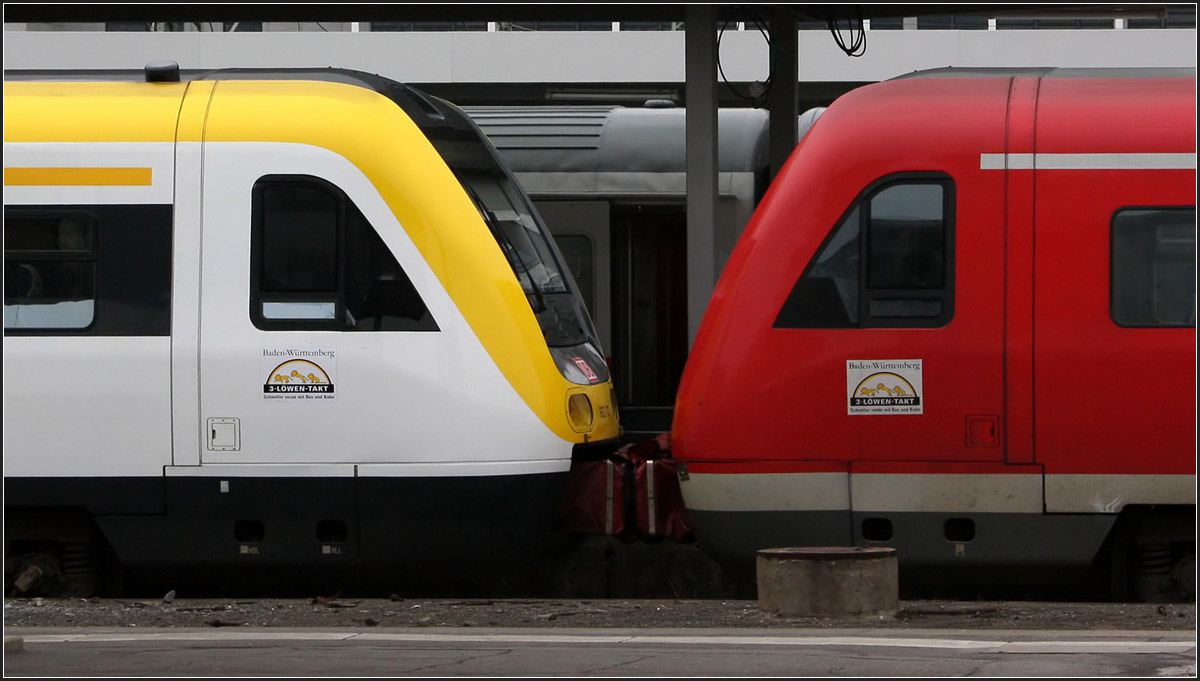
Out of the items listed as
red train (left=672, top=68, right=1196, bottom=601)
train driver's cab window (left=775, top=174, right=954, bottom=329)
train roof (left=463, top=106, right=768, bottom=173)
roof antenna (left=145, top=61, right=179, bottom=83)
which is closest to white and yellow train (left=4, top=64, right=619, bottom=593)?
roof antenna (left=145, top=61, right=179, bottom=83)

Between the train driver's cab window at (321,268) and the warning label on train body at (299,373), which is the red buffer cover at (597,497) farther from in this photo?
the warning label on train body at (299,373)

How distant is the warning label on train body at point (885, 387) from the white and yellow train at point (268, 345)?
153cm

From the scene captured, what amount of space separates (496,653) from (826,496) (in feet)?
8.37

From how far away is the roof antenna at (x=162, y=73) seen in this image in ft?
28.0

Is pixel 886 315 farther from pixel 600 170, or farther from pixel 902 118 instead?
pixel 600 170

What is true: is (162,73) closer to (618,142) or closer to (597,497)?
(597,497)

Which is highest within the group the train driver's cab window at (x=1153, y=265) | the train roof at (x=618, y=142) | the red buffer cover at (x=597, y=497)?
the train roof at (x=618, y=142)

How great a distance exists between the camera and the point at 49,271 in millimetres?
8367

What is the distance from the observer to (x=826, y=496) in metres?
7.97

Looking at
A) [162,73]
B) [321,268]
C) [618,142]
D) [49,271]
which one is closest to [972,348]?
[321,268]

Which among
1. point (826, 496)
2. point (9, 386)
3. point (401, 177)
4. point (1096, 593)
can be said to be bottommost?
point (1096, 593)

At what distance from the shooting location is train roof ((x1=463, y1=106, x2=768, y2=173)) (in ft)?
42.8

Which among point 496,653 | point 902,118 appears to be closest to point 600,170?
point 902,118

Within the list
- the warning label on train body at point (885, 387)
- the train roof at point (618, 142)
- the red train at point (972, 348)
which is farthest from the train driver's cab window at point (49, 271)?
the train roof at point (618, 142)
